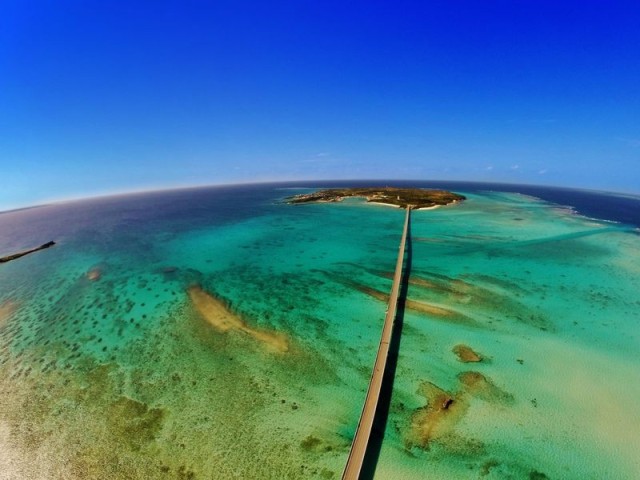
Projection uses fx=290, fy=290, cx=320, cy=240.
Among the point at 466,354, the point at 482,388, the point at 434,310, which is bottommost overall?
the point at 482,388

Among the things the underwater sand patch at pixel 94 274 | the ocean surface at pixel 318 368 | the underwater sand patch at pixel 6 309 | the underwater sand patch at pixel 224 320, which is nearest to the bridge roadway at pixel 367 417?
the ocean surface at pixel 318 368

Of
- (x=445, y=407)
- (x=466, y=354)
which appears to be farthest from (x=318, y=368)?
(x=466, y=354)

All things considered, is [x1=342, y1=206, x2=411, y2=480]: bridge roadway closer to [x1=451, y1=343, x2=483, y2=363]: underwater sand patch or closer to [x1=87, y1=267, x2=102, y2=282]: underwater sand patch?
[x1=451, y1=343, x2=483, y2=363]: underwater sand patch

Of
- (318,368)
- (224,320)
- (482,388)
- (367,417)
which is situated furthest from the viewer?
(224,320)

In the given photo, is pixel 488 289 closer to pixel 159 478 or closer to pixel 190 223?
pixel 159 478

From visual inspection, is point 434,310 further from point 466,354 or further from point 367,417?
point 367,417

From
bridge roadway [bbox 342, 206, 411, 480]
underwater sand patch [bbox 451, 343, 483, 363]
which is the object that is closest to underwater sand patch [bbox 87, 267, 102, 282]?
bridge roadway [bbox 342, 206, 411, 480]

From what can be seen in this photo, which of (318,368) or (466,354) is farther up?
(466,354)
